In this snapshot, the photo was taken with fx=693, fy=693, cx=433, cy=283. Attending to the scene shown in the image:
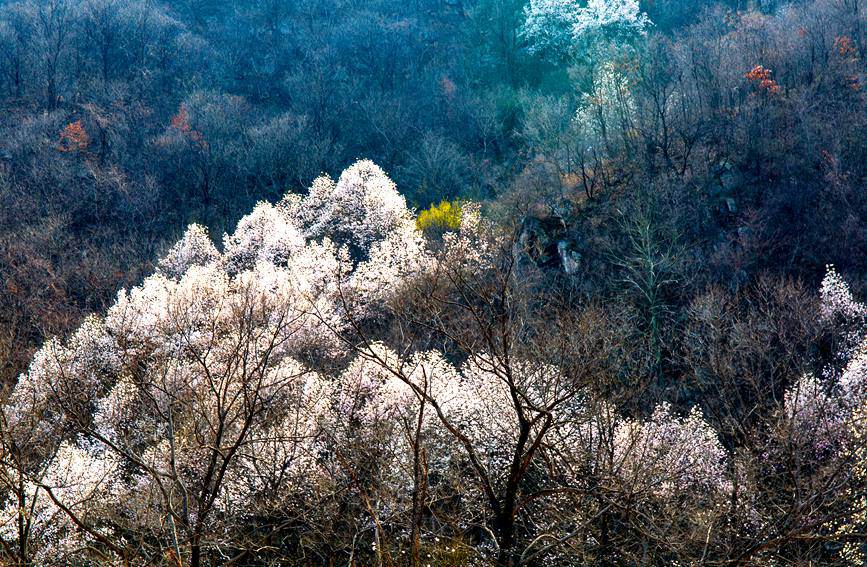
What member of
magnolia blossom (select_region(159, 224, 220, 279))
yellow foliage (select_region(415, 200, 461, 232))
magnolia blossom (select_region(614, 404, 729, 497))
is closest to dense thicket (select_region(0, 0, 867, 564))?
magnolia blossom (select_region(614, 404, 729, 497))

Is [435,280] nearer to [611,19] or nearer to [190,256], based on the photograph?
[190,256]

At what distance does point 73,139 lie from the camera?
65.2 meters

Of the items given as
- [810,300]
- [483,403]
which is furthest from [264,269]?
[810,300]

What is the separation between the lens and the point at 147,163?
218 ft

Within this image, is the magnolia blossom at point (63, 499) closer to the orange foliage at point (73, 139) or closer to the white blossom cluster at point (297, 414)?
the white blossom cluster at point (297, 414)

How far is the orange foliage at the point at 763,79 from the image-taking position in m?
40.8

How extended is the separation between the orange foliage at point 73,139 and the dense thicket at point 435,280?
14.8 inches

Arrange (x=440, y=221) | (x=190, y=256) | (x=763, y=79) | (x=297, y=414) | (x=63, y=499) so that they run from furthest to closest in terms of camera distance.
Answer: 1. (x=440, y=221)
2. (x=190, y=256)
3. (x=763, y=79)
4. (x=63, y=499)
5. (x=297, y=414)

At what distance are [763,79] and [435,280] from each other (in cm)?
3849

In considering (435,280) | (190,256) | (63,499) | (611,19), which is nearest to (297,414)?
(435,280)

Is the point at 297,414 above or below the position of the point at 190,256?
below

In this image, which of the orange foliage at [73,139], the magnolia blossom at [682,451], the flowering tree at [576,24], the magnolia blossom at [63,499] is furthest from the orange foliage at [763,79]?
the orange foliage at [73,139]

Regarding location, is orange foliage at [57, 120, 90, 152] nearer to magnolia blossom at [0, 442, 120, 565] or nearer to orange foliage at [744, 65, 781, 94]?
magnolia blossom at [0, 442, 120, 565]

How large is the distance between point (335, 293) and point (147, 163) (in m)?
37.4
